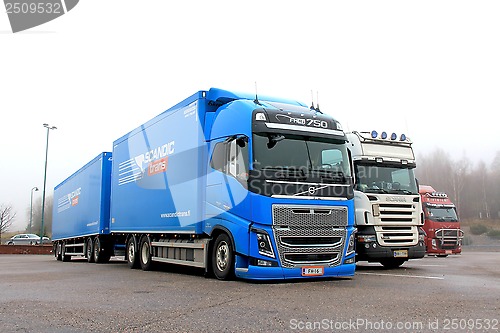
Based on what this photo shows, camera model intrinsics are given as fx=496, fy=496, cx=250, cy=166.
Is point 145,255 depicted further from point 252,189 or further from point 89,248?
point 89,248

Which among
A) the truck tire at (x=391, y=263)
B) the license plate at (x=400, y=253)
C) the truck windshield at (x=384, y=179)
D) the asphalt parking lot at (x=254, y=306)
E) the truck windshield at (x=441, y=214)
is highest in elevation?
the truck windshield at (x=384, y=179)

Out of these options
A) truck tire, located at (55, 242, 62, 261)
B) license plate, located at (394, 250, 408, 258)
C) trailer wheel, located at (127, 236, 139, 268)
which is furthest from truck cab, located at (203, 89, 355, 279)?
truck tire, located at (55, 242, 62, 261)

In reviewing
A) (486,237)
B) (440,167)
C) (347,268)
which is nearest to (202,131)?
(347,268)

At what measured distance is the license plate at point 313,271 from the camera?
9305mm

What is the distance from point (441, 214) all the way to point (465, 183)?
47.7 metres

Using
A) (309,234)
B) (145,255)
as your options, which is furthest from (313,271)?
(145,255)

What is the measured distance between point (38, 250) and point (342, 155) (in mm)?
31146

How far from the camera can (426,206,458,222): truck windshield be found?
20.4 meters

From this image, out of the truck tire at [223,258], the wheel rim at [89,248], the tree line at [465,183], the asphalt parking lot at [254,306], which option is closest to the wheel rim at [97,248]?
the wheel rim at [89,248]

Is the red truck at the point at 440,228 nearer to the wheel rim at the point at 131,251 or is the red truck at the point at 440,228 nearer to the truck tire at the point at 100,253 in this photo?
the wheel rim at the point at 131,251

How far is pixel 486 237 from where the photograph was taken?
44656 mm

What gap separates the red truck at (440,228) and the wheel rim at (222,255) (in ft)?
41.9

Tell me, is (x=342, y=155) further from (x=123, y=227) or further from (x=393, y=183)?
(x=123, y=227)

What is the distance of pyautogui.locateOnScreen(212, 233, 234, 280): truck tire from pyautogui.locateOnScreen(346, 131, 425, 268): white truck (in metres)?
4.20
